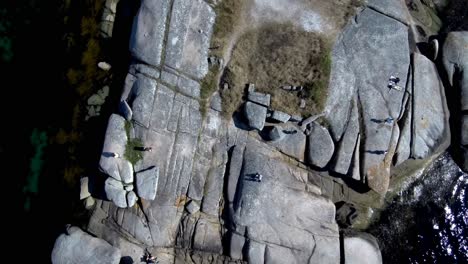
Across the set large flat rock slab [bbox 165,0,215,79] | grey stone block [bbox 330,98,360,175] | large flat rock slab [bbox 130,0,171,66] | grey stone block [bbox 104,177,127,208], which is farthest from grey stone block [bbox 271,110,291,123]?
grey stone block [bbox 104,177,127,208]

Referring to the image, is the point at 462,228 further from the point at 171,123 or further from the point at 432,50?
the point at 171,123

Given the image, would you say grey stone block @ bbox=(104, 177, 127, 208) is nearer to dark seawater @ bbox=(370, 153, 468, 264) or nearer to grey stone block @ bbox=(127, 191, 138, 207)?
grey stone block @ bbox=(127, 191, 138, 207)

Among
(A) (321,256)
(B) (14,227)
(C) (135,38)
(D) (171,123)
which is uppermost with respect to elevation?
(C) (135,38)

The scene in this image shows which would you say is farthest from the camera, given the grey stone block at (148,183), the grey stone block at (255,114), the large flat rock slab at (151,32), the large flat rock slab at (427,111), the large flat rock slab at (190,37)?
the large flat rock slab at (427,111)

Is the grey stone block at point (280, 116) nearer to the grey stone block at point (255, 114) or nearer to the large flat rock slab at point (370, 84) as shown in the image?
the grey stone block at point (255, 114)

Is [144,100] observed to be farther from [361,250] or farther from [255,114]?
[361,250]

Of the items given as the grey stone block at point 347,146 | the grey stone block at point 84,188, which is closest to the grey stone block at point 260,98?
the grey stone block at point 347,146

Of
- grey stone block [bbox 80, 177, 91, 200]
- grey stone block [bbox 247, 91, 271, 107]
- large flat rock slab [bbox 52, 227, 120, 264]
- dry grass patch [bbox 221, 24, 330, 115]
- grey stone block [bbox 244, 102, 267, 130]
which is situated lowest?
large flat rock slab [bbox 52, 227, 120, 264]

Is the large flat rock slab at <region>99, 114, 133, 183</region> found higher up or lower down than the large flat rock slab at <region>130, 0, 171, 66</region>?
lower down

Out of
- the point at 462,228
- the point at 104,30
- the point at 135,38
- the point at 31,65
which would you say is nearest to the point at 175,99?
the point at 135,38
